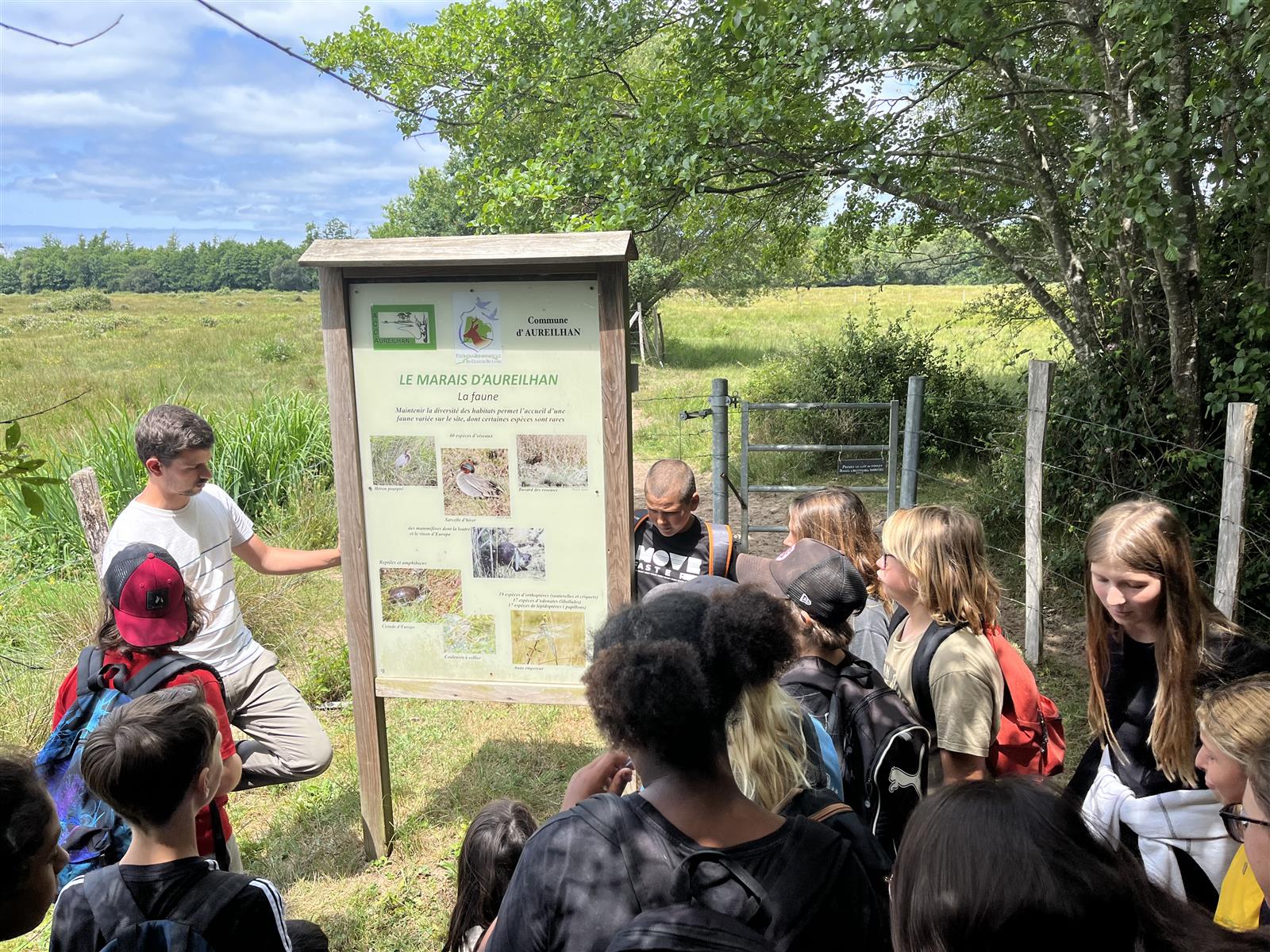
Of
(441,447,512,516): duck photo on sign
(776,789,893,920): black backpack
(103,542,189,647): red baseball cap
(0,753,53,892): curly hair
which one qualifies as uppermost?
(441,447,512,516): duck photo on sign

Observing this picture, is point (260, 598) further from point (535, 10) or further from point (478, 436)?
point (535, 10)

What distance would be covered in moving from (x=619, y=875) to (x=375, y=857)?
279 centimetres

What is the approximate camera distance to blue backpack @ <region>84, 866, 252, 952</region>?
168 cm

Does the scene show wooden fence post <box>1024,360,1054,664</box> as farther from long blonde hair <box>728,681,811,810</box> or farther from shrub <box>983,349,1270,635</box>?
long blonde hair <box>728,681,811,810</box>

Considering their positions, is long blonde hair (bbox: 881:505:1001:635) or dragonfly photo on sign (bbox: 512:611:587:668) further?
dragonfly photo on sign (bbox: 512:611:587:668)

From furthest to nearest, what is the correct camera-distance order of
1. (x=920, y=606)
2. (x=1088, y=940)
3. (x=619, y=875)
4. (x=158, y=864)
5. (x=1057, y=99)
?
(x=1057, y=99) < (x=920, y=606) < (x=158, y=864) < (x=619, y=875) < (x=1088, y=940)

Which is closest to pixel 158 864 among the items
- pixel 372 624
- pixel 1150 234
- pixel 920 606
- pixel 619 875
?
pixel 619 875

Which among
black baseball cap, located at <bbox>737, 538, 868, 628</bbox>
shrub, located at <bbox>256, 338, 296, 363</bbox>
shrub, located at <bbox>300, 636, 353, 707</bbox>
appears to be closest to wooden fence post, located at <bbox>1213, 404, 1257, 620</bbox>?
black baseball cap, located at <bbox>737, 538, 868, 628</bbox>

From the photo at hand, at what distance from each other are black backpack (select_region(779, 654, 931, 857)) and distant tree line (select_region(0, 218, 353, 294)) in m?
71.0

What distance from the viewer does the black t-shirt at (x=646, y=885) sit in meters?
1.30

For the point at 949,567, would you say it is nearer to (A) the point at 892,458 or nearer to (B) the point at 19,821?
(B) the point at 19,821

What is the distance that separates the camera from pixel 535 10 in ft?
33.1

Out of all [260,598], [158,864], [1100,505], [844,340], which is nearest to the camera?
[158,864]

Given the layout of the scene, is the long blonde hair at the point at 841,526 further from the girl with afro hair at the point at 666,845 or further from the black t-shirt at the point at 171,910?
the black t-shirt at the point at 171,910
